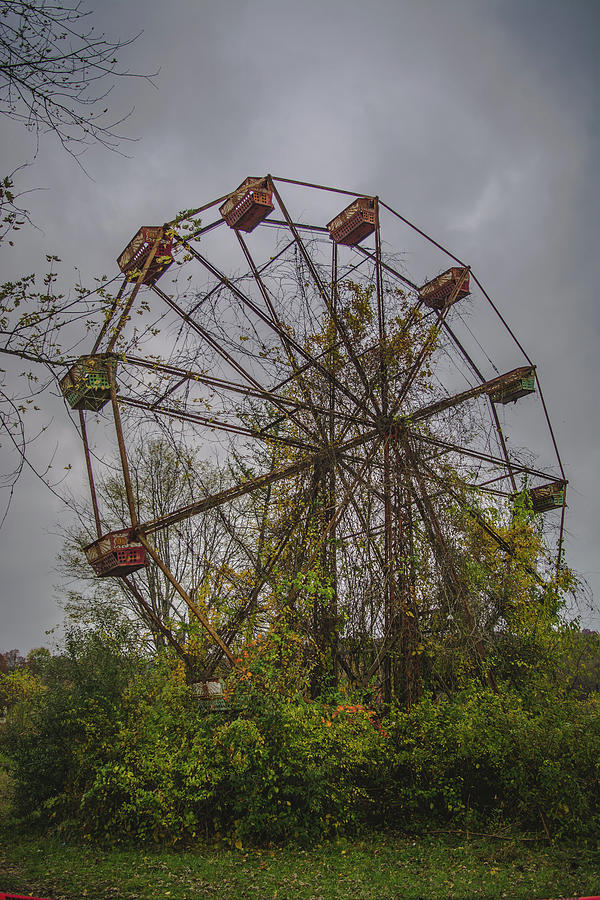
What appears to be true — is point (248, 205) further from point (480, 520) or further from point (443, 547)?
point (480, 520)

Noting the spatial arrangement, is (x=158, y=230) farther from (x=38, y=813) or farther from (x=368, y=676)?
(x=38, y=813)

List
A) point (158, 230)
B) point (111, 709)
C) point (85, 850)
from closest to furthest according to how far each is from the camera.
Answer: point (85, 850) → point (111, 709) → point (158, 230)

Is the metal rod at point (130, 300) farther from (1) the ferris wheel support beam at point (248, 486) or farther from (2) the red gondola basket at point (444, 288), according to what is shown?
(2) the red gondola basket at point (444, 288)

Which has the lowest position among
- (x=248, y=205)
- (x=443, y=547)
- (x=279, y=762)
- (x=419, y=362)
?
(x=279, y=762)

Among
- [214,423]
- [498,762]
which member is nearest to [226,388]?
[214,423]

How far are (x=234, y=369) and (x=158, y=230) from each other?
269 centimetres

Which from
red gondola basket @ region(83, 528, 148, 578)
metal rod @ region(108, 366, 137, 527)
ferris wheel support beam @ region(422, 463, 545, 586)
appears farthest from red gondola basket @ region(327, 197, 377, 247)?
red gondola basket @ region(83, 528, 148, 578)

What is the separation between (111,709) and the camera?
336 inches

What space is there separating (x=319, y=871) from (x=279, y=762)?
1.19m

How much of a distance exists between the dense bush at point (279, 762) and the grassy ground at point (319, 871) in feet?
1.23

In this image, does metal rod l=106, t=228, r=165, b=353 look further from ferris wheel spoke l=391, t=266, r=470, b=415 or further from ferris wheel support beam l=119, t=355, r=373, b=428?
ferris wheel spoke l=391, t=266, r=470, b=415

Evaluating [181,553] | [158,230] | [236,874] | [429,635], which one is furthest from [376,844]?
[181,553]

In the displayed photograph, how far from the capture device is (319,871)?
6820 millimetres

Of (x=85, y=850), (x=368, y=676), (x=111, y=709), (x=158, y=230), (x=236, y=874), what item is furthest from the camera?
(x=158, y=230)
